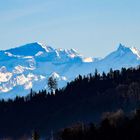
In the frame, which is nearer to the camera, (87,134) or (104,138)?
(104,138)

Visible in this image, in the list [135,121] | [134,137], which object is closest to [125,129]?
[135,121]

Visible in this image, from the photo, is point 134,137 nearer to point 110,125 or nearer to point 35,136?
point 110,125

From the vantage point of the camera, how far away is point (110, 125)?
150m

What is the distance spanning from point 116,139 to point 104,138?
3.16 m

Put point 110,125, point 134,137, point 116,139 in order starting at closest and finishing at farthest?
point 134,137, point 116,139, point 110,125

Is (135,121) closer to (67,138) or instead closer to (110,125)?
(110,125)

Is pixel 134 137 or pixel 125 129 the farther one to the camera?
pixel 125 129

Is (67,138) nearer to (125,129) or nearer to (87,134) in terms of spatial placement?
(87,134)

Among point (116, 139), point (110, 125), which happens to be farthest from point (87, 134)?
point (116, 139)

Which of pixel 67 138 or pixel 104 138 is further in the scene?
pixel 67 138

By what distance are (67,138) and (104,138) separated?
17725 millimetres

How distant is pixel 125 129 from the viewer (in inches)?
5630

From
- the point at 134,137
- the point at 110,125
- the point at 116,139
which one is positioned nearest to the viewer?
the point at 134,137

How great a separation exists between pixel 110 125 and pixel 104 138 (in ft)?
33.3
